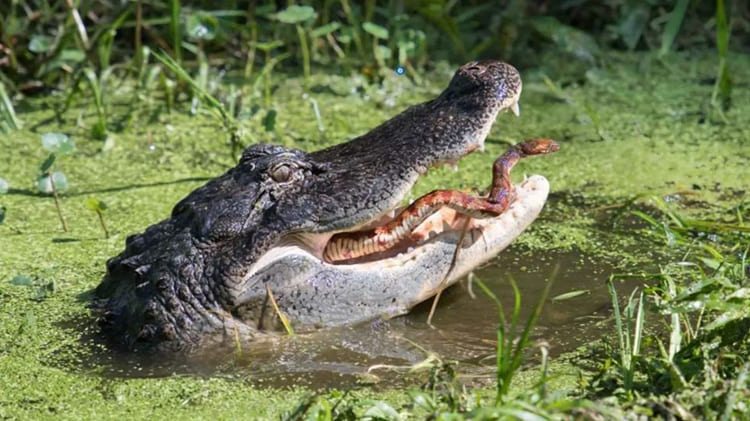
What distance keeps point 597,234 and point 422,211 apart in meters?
1.12

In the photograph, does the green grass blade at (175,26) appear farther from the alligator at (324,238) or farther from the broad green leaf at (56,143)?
the alligator at (324,238)

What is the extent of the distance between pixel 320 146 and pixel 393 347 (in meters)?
2.02

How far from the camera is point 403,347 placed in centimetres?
425

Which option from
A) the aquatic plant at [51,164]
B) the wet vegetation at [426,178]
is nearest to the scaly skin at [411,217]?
the wet vegetation at [426,178]

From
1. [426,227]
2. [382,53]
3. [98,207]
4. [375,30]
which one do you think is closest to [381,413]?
[426,227]

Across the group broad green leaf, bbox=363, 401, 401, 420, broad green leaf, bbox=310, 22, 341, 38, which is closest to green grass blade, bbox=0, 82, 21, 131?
broad green leaf, bbox=310, 22, 341, 38

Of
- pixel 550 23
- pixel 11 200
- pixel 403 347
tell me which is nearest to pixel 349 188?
pixel 403 347

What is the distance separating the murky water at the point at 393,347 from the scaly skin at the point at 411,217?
25cm

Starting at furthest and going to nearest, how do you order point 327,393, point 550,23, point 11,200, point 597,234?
1. point 550,23
2. point 11,200
3. point 597,234
4. point 327,393

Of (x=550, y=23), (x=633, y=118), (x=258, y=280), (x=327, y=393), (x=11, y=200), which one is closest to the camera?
(x=327, y=393)

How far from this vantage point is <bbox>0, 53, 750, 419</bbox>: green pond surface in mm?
4012

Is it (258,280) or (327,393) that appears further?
(258,280)

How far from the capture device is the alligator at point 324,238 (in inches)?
167

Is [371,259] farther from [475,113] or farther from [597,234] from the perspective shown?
[597,234]
